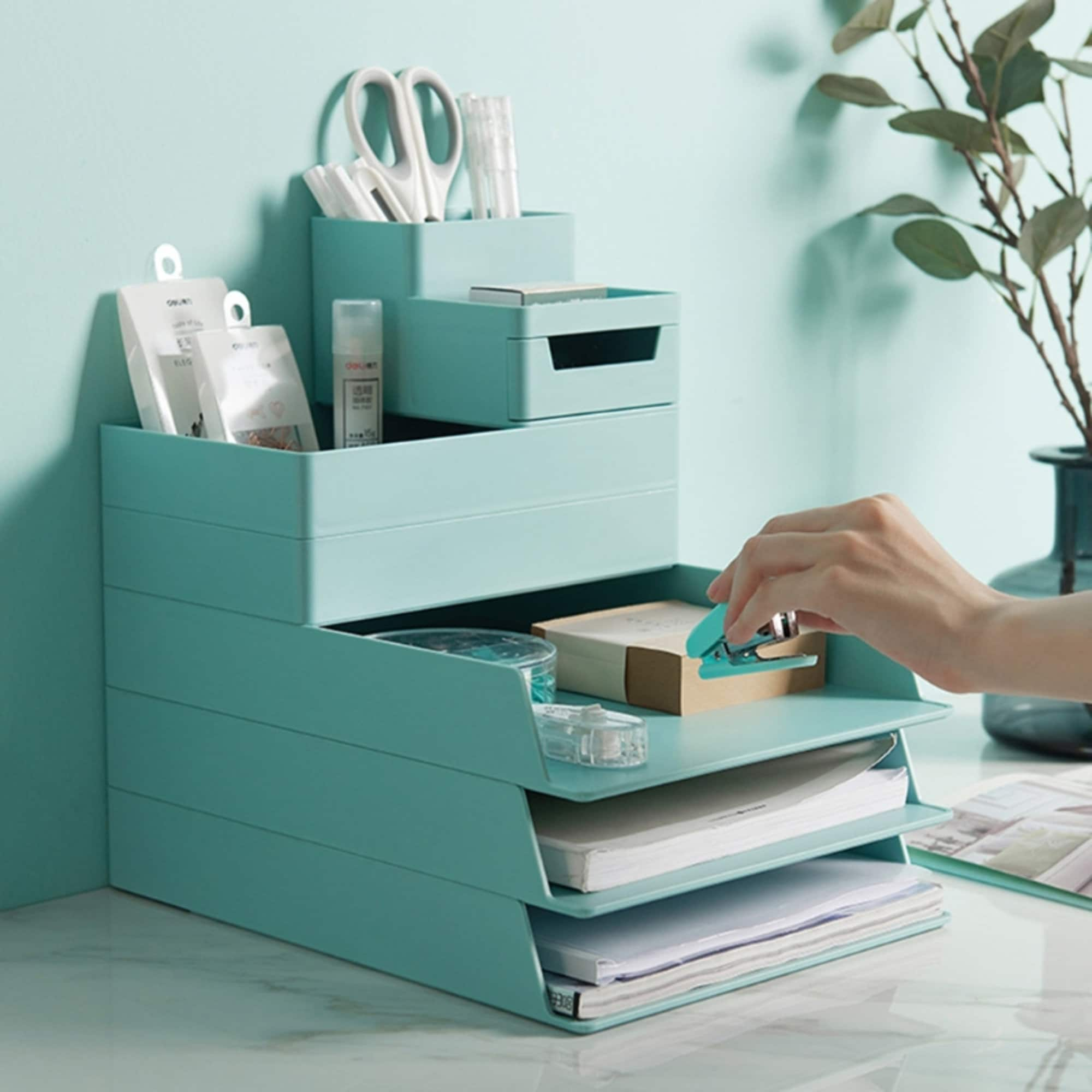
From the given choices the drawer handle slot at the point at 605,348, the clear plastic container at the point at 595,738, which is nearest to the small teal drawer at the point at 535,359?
the drawer handle slot at the point at 605,348

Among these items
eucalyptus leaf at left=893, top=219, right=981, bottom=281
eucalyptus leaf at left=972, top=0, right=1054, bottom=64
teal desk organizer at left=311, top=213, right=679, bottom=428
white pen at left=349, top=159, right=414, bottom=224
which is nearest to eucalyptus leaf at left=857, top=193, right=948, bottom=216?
eucalyptus leaf at left=893, top=219, right=981, bottom=281

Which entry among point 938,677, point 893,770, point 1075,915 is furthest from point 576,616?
point 938,677

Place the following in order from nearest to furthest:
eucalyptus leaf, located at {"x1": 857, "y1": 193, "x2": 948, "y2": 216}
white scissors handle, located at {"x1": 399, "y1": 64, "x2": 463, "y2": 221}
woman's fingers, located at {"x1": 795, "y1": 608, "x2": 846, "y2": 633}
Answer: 1. woman's fingers, located at {"x1": 795, "y1": 608, "x2": 846, "y2": 633}
2. white scissors handle, located at {"x1": 399, "y1": 64, "x2": 463, "y2": 221}
3. eucalyptus leaf, located at {"x1": 857, "y1": 193, "x2": 948, "y2": 216}

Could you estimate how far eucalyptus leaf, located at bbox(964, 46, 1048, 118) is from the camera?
1.61 metres

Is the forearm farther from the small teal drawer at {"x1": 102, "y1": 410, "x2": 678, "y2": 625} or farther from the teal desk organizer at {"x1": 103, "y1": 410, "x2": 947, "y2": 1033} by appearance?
the small teal drawer at {"x1": 102, "y1": 410, "x2": 678, "y2": 625}

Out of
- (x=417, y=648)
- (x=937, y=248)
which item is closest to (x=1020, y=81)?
(x=937, y=248)

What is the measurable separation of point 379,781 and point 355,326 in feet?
1.00

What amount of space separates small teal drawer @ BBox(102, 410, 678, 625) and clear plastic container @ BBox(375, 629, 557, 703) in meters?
0.03

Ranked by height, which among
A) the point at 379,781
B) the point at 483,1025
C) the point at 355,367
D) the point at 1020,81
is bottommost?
the point at 483,1025

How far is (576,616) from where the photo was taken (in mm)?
1267

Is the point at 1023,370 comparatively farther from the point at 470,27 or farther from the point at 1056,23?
the point at 470,27

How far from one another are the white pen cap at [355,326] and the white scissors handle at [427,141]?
11 cm

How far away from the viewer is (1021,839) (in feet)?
4.26

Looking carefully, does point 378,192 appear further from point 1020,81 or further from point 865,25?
point 1020,81
